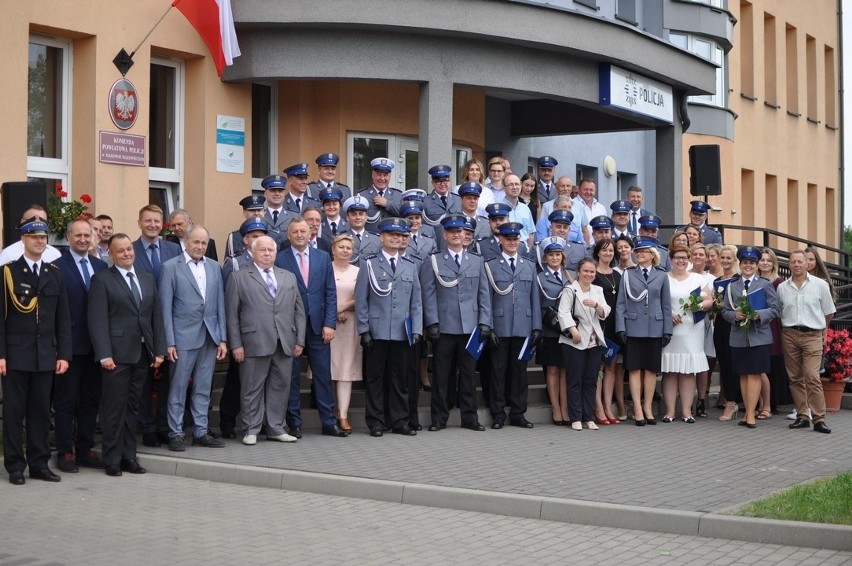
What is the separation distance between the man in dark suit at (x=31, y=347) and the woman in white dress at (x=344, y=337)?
3.08m

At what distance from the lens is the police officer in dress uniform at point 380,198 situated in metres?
14.3

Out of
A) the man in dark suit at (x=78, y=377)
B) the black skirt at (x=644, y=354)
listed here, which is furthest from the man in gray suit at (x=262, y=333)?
the black skirt at (x=644, y=354)

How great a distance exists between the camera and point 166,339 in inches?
438

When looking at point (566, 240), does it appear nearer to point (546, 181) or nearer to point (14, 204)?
point (546, 181)

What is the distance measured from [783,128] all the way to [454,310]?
80.9 ft

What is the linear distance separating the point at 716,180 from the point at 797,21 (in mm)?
17884

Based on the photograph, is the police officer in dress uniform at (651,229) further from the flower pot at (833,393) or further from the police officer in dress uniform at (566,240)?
the flower pot at (833,393)

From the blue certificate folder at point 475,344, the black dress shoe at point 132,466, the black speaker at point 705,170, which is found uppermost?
the black speaker at point 705,170

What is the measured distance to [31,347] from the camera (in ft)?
33.1

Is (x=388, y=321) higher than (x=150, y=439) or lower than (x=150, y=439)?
higher

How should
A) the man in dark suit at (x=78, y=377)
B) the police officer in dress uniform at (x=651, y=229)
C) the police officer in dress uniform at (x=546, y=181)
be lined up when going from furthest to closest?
the police officer in dress uniform at (x=546, y=181) < the police officer in dress uniform at (x=651, y=229) < the man in dark suit at (x=78, y=377)

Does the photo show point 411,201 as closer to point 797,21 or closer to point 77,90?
point 77,90

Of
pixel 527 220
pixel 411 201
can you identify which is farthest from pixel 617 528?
pixel 527 220

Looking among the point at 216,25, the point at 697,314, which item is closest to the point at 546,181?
the point at 697,314
